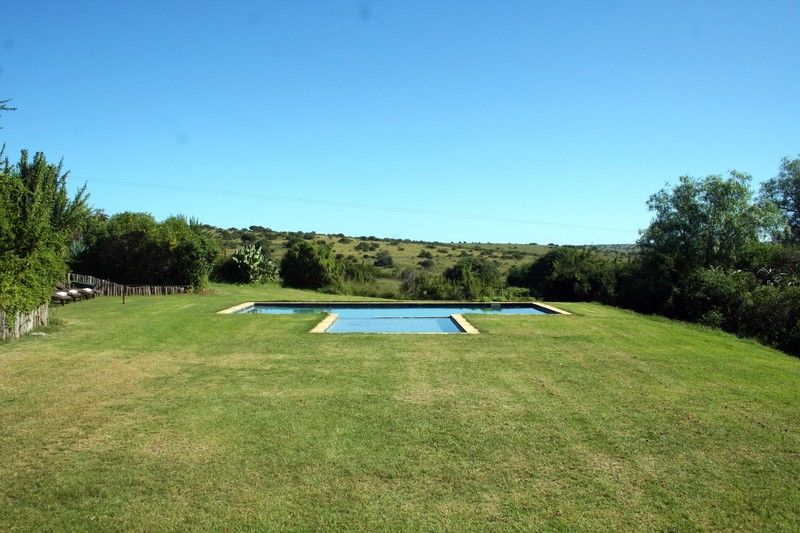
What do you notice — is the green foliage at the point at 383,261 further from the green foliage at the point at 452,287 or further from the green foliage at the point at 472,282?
the green foliage at the point at 452,287

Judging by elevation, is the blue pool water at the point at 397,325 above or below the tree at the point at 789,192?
below

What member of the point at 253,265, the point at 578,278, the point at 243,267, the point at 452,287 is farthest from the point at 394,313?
the point at 243,267

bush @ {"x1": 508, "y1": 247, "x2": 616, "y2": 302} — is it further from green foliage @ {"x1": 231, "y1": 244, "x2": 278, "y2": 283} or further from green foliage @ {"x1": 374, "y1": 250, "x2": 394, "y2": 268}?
green foliage @ {"x1": 374, "y1": 250, "x2": 394, "y2": 268}

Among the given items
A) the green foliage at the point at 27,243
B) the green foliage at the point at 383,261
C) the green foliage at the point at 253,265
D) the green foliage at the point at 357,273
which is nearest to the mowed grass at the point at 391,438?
the green foliage at the point at 27,243

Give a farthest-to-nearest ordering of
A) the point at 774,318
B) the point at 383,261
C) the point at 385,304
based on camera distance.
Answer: the point at 383,261
the point at 385,304
the point at 774,318

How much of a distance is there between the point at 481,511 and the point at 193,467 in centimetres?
239

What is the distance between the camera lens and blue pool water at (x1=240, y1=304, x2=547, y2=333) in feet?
52.3

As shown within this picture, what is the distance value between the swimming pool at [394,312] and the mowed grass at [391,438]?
172 inches

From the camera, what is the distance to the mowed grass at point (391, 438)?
4.30 meters

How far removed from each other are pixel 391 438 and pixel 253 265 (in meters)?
25.1

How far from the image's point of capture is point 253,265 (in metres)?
29.8

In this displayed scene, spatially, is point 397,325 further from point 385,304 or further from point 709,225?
point 709,225

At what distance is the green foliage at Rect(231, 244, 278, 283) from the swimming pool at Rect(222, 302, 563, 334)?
9040 millimetres

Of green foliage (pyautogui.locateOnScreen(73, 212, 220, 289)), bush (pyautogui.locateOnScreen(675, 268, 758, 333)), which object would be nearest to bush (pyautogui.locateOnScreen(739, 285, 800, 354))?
bush (pyautogui.locateOnScreen(675, 268, 758, 333))
